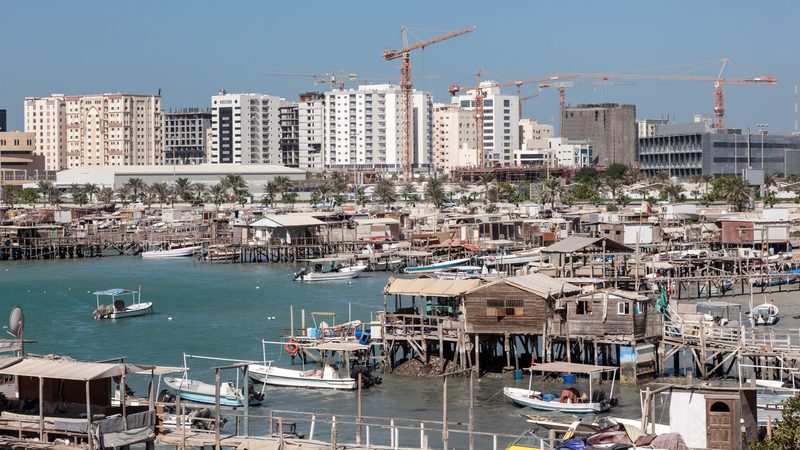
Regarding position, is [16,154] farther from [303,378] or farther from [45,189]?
[303,378]

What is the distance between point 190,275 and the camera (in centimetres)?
8731

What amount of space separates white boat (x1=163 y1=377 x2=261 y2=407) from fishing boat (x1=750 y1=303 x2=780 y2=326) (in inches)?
940

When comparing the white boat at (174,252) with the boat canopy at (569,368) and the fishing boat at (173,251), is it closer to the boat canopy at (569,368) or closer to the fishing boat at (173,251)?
the fishing boat at (173,251)

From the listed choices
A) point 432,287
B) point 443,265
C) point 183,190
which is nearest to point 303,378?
point 432,287

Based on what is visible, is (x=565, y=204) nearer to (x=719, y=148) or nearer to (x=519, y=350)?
(x=719, y=148)

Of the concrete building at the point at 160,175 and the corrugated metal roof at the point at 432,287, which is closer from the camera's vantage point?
the corrugated metal roof at the point at 432,287

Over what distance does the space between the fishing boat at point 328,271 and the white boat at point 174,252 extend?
747 inches

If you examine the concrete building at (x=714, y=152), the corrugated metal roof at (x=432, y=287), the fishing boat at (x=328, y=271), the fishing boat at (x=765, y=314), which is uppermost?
the concrete building at (x=714, y=152)

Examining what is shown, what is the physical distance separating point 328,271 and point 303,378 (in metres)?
41.0

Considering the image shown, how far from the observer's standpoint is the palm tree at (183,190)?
149000 mm

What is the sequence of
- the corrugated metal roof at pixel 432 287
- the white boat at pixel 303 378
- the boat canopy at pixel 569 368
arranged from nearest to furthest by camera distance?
the boat canopy at pixel 569 368, the white boat at pixel 303 378, the corrugated metal roof at pixel 432 287

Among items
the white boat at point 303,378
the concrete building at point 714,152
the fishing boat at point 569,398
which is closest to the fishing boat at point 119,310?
the white boat at point 303,378

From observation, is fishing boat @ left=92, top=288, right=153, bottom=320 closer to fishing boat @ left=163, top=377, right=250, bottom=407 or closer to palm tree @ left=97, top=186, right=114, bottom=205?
fishing boat @ left=163, top=377, right=250, bottom=407

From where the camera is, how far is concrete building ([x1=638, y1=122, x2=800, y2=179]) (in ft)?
529
